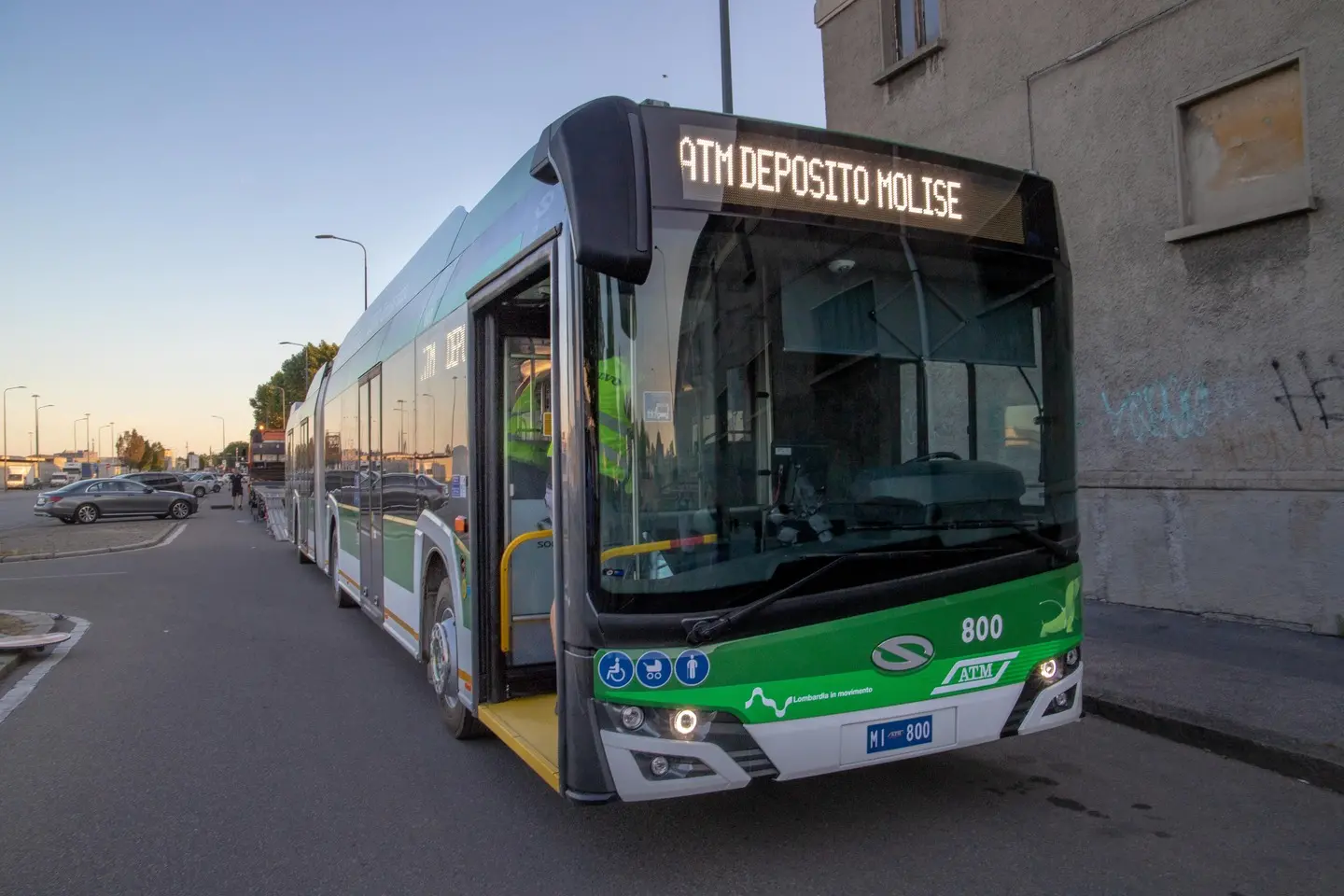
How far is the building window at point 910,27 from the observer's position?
11.8 m

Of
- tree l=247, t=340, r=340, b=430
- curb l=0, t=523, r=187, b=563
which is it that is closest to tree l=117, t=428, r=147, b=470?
tree l=247, t=340, r=340, b=430

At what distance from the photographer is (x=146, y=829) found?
4473mm

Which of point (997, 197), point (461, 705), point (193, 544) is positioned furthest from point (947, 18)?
point (193, 544)

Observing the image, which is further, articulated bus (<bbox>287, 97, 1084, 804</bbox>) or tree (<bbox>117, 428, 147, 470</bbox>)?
tree (<bbox>117, 428, 147, 470</bbox>)

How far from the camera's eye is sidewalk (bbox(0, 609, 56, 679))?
320 inches

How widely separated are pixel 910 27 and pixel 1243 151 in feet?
16.5

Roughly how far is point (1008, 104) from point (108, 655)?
34.7 ft

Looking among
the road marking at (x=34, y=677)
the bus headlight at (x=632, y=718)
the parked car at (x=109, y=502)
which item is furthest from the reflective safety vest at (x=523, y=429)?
the parked car at (x=109, y=502)

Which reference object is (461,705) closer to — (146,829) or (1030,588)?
(146,829)

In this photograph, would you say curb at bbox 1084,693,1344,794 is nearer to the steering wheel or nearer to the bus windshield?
the bus windshield

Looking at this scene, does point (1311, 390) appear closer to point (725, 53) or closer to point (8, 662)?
point (725, 53)

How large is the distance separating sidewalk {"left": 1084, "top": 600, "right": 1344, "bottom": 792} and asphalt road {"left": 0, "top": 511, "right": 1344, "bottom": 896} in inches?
6.2

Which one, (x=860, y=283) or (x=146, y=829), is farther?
(x=146, y=829)

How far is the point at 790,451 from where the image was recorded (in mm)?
3762
